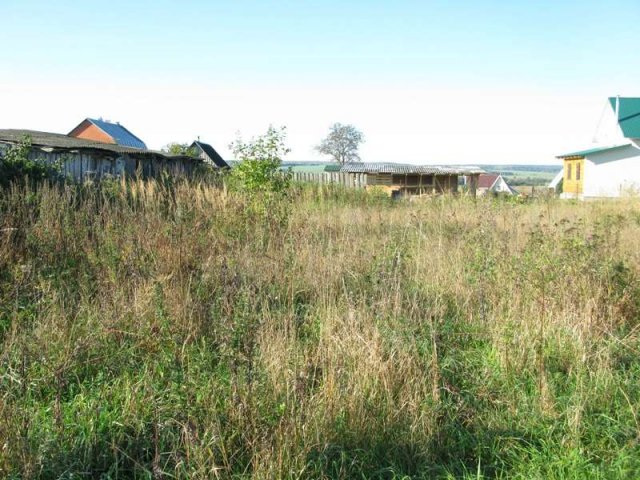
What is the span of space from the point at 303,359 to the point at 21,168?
7536 millimetres

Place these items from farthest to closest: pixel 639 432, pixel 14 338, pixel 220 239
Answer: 1. pixel 220 239
2. pixel 14 338
3. pixel 639 432

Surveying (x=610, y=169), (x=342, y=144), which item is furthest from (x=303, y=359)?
(x=342, y=144)

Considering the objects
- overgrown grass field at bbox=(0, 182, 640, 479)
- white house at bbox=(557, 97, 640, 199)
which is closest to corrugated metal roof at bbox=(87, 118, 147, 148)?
white house at bbox=(557, 97, 640, 199)

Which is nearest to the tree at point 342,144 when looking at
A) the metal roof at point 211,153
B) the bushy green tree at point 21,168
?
the metal roof at point 211,153

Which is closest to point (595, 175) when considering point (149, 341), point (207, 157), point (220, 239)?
point (207, 157)

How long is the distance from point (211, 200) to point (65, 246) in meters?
2.25

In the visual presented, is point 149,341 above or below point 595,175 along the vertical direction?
below

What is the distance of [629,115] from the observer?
29.7 m

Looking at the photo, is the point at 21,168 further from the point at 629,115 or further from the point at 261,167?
the point at 629,115

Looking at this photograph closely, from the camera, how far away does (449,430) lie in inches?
103

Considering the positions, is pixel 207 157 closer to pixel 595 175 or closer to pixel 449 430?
pixel 595 175

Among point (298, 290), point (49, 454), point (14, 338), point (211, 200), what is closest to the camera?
point (49, 454)

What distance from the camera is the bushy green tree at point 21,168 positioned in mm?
8047

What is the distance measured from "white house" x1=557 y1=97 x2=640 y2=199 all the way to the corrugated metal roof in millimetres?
27509
